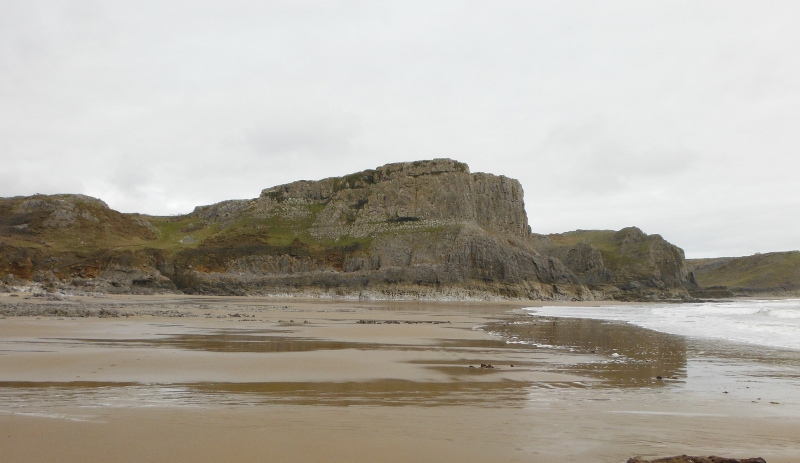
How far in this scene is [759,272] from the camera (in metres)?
171

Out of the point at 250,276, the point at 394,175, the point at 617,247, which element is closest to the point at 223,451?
the point at 250,276

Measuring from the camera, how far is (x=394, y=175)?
113000 millimetres

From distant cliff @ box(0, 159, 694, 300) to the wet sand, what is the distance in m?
60.2

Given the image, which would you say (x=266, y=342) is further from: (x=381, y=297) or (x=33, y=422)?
(x=381, y=297)

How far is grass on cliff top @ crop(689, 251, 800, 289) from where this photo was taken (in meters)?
156

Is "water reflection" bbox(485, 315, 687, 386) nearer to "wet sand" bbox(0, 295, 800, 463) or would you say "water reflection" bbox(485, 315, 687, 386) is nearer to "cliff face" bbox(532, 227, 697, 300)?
"wet sand" bbox(0, 295, 800, 463)

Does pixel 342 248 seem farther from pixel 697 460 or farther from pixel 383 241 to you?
pixel 697 460

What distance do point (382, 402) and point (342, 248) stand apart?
300 ft

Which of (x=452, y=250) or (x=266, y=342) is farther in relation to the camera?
(x=452, y=250)

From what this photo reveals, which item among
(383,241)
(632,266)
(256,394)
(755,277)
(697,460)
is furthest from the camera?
(755,277)

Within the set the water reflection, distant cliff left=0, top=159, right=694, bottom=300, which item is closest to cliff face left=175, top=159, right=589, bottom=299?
distant cliff left=0, top=159, right=694, bottom=300

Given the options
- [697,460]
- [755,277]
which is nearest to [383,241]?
[697,460]

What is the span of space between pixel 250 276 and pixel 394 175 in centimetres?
4128

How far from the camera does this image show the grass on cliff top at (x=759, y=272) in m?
156
